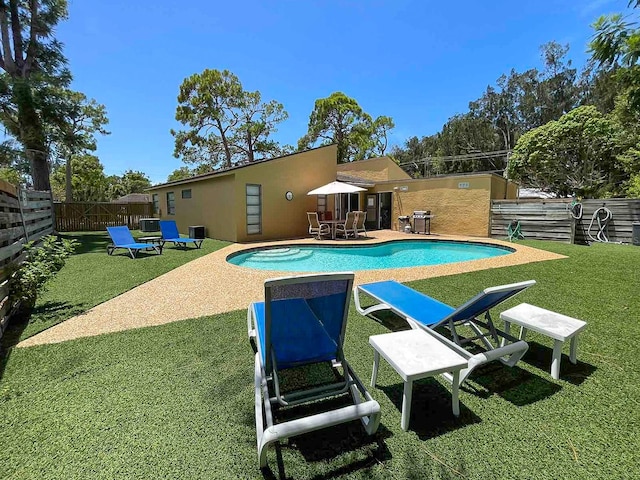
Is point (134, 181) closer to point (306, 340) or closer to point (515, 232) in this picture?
point (515, 232)

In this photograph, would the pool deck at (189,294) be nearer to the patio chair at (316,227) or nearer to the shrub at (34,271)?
the shrub at (34,271)

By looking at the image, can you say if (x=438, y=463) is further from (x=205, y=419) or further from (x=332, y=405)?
(x=205, y=419)

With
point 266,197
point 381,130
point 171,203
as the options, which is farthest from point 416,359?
point 381,130

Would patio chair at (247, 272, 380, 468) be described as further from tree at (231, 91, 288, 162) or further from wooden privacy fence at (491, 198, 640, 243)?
tree at (231, 91, 288, 162)

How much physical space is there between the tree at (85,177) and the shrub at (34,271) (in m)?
38.7

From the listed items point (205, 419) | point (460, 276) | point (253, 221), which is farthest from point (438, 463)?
point (253, 221)

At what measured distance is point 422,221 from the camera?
14.7 metres

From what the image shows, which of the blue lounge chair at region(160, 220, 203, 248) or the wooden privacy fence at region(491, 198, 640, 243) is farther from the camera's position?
the blue lounge chair at region(160, 220, 203, 248)

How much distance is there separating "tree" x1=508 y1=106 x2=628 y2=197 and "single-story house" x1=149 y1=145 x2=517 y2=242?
8.59 m

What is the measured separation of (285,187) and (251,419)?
1219 cm

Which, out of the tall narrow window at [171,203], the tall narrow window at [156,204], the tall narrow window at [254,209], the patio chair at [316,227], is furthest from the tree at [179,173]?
the patio chair at [316,227]

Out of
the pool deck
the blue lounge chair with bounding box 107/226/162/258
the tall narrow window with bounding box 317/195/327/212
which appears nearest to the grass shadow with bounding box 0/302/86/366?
the pool deck

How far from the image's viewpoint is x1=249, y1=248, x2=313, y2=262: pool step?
10086mm

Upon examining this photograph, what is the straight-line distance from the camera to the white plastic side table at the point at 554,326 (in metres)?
2.56
